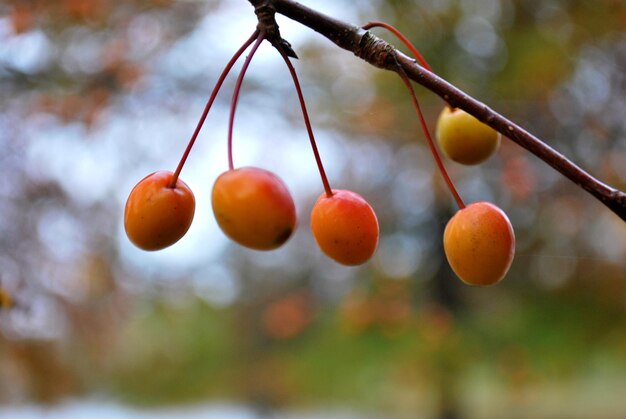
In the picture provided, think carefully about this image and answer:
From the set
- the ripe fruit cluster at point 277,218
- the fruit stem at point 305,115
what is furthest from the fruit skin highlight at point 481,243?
the fruit stem at point 305,115

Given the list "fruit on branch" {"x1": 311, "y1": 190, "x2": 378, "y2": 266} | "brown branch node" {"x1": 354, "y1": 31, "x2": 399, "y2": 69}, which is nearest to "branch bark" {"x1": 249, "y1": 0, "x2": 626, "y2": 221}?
"brown branch node" {"x1": 354, "y1": 31, "x2": 399, "y2": 69}

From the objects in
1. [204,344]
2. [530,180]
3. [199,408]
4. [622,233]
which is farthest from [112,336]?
[199,408]

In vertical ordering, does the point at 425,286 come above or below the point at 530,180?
above

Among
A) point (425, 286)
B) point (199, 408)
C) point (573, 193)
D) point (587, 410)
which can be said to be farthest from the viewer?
point (199, 408)

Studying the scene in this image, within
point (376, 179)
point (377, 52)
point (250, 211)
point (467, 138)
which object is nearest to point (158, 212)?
point (250, 211)

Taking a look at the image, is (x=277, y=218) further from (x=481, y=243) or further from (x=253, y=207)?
(x=481, y=243)

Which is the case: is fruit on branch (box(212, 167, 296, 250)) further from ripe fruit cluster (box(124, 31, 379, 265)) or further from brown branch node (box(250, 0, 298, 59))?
brown branch node (box(250, 0, 298, 59))

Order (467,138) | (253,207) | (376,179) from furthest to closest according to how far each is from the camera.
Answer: (376,179) < (467,138) < (253,207)

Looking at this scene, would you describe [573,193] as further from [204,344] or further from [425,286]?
[204,344]

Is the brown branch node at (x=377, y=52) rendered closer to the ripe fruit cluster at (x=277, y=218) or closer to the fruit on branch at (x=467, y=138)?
the ripe fruit cluster at (x=277, y=218)
